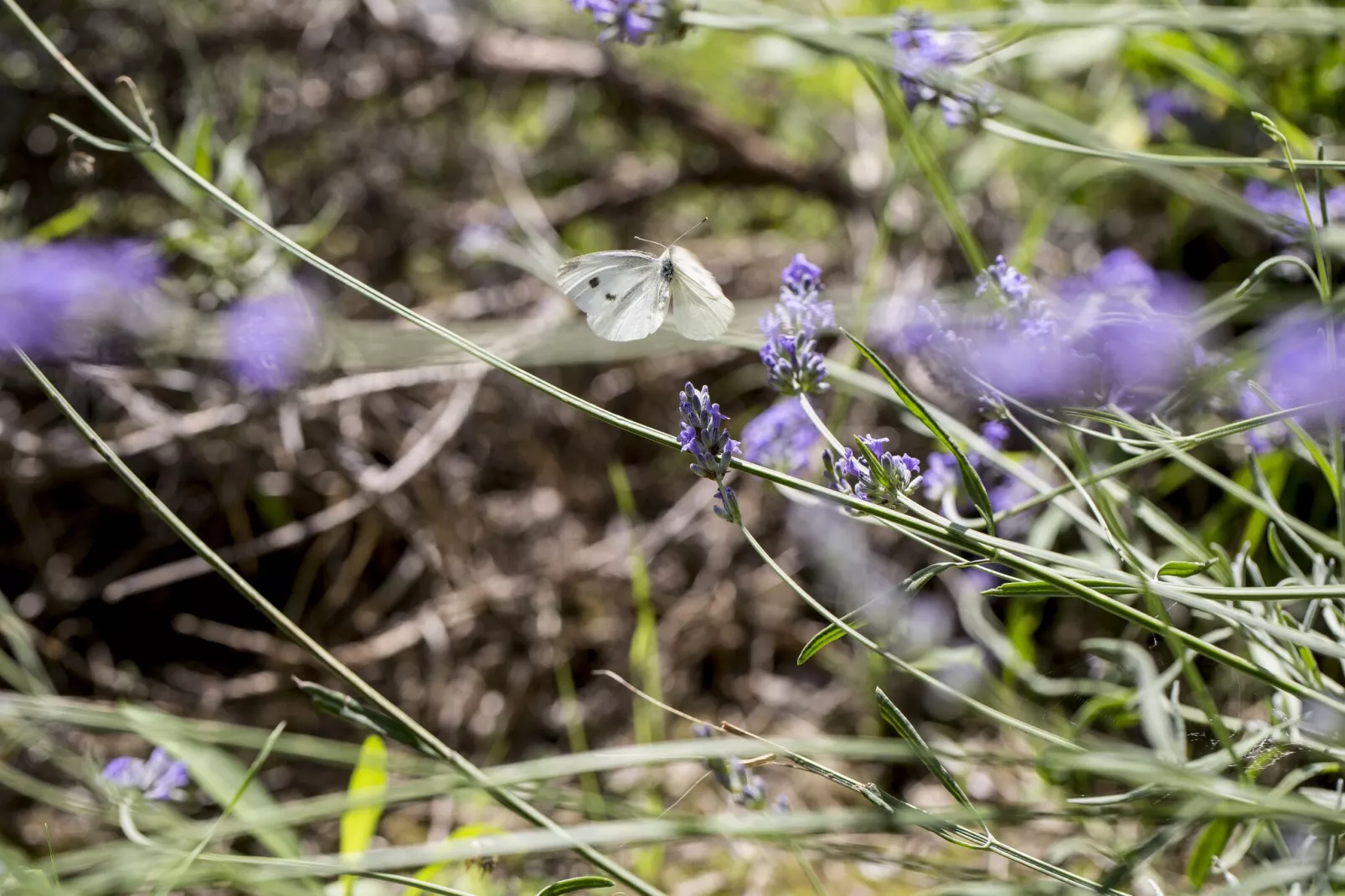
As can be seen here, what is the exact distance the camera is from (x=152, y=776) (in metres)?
0.95

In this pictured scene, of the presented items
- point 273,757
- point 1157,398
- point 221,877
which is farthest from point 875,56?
point 273,757

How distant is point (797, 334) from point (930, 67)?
0.36 m

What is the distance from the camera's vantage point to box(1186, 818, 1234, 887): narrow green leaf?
0.70 meters

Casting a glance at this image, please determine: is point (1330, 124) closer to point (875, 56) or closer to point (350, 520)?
point (875, 56)

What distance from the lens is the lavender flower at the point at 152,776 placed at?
901mm

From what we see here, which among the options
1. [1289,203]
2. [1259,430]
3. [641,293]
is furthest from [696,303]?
[1289,203]

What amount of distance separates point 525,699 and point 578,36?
1.18 metres

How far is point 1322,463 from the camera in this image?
0.72 metres

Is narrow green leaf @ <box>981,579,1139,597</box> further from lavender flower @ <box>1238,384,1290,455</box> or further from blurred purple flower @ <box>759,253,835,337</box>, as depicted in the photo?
lavender flower @ <box>1238,384,1290,455</box>

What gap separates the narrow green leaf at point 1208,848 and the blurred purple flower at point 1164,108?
108 cm

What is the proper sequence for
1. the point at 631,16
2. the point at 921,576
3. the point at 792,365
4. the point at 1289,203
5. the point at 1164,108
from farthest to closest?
the point at 1164,108 → the point at 1289,203 → the point at 631,16 → the point at 792,365 → the point at 921,576

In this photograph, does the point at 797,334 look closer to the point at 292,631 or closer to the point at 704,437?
the point at 704,437

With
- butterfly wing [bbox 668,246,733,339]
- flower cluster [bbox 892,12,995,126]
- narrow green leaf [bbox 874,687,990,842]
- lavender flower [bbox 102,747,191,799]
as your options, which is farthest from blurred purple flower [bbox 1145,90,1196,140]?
lavender flower [bbox 102,747,191,799]

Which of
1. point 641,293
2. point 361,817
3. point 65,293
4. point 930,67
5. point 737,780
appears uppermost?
point 930,67
